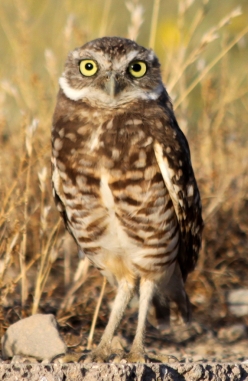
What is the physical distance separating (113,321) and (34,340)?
566 mm

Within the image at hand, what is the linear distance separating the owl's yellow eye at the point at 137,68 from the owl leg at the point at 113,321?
4.05 feet

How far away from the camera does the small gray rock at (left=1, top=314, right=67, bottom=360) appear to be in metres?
3.48

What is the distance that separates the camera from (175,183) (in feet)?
11.8

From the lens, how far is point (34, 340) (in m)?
3.49

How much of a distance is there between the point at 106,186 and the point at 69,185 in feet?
0.79

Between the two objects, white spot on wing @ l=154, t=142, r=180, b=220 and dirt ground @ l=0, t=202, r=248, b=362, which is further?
dirt ground @ l=0, t=202, r=248, b=362

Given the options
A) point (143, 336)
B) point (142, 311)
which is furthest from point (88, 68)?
point (143, 336)

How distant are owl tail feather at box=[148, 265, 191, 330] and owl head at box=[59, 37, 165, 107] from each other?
4.19 ft

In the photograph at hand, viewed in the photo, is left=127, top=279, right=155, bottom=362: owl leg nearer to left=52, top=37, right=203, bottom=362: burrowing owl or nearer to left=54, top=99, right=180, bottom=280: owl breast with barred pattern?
left=52, top=37, right=203, bottom=362: burrowing owl

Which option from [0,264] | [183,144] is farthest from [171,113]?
[0,264]

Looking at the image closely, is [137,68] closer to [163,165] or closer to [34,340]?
[163,165]

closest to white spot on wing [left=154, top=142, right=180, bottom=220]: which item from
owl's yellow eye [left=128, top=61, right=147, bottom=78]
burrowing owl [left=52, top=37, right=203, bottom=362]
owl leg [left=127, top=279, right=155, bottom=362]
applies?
burrowing owl [left=52, top=37, right=203, bottom=362]

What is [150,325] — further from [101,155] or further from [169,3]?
[169,3]

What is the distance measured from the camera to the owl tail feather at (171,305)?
14.1ft
